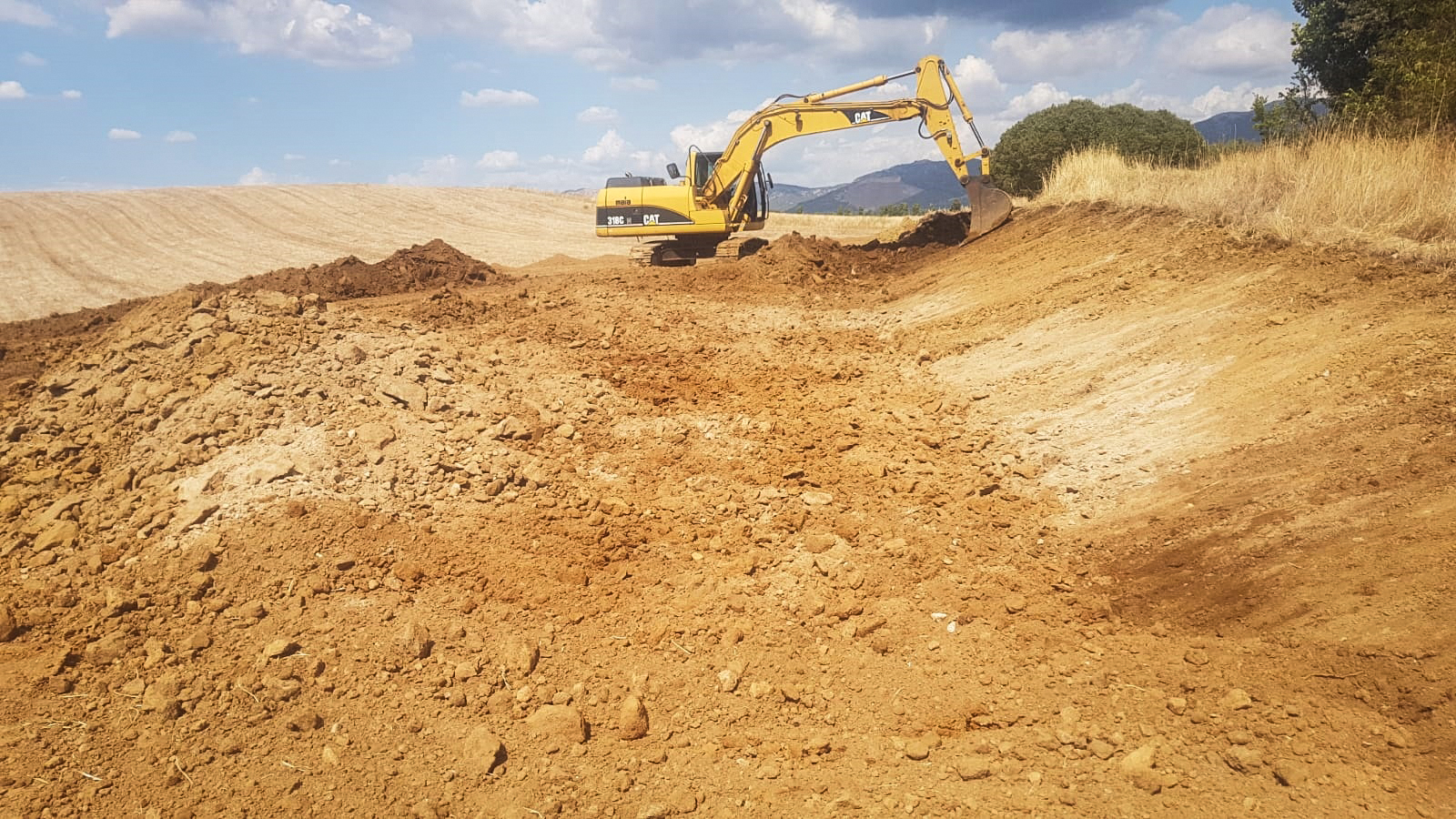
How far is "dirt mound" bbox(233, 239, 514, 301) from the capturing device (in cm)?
1214

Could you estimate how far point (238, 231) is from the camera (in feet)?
79.3

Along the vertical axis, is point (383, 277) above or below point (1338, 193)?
below

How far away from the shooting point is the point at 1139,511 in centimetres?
491

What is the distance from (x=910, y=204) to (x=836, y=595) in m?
24.8

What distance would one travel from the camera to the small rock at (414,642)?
13.6 feet

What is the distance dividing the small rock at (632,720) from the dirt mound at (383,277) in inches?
383

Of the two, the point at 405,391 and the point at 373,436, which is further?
the point at 405,391

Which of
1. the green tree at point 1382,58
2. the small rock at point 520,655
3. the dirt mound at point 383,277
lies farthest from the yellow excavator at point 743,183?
the small rock at point 520,655

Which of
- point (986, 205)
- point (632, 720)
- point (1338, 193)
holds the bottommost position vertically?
point (632, 720)

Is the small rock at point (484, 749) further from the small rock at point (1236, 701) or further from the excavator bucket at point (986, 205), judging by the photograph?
the excavator bucket at point (986, 205)

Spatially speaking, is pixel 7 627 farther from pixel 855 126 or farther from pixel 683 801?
pixel 855 126

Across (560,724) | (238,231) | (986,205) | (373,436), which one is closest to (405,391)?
(373,436)

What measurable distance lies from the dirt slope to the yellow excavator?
6.18 meters

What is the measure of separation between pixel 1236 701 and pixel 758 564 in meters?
2.45
